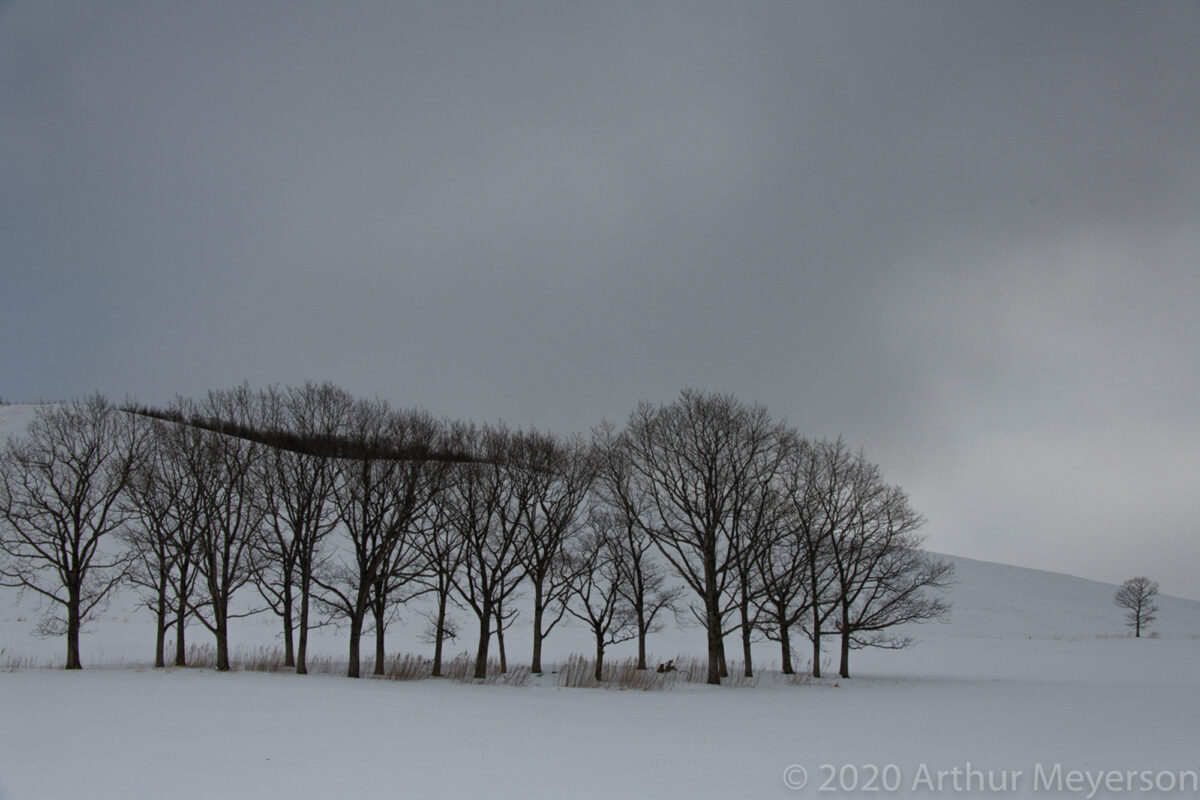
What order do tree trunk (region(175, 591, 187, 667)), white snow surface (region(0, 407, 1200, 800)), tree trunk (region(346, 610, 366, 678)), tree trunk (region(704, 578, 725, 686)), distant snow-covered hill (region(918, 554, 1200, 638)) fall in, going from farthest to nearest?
distant snow-covered hill (region(918, 554, 1200, 638)) → tree trunk (region(704, 578, 725, 686)) → tree trunk (region(175, 591, 187, 667)) → tree trunk (region(346, 610, 366, 678)) → white snow surface (region(0, 407, 1200, 800))

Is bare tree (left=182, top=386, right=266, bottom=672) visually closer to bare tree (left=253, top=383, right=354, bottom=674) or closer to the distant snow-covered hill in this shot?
bare tree (left=253, top=383, right=354, bottom=674)

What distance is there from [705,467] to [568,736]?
63.2 ft

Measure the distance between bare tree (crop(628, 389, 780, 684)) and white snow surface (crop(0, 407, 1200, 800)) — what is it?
236 inches

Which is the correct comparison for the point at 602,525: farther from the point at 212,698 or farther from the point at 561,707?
the point at 212,698

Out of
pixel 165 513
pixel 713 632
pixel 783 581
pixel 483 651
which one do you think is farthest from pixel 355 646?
pixel 783 581

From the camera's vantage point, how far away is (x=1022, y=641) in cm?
5691

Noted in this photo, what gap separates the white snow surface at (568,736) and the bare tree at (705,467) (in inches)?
236

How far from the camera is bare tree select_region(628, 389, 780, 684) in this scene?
32.7 m

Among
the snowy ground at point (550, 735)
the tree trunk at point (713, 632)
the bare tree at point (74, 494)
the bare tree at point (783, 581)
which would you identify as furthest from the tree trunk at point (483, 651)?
the bare tree at point (74, 494)

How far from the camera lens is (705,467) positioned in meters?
33.8

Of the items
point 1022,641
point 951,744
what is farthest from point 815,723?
point 1022,641

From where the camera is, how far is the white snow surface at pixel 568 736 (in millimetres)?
11148

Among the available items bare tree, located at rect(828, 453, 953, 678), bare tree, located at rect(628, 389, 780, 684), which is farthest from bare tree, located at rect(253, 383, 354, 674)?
bare tree, located at rect(828, 453, 953, 678)

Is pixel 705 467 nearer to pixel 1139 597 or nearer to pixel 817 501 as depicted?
pixel 817 501
